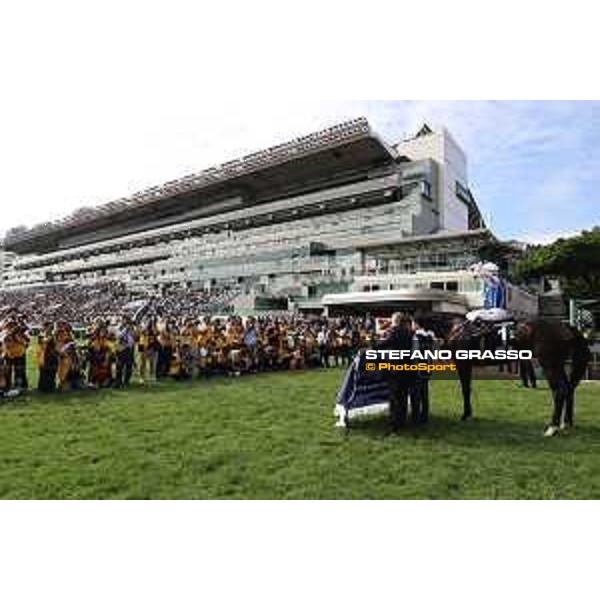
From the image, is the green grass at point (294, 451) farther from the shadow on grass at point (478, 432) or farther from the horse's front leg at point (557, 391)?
the horse's front leg at point (557, 391)

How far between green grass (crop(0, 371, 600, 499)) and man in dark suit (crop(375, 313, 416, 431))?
0.74ft

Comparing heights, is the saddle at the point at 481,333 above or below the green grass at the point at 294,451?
above

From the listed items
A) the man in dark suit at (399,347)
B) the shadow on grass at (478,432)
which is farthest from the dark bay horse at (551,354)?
the man in dark suit at (399,347)

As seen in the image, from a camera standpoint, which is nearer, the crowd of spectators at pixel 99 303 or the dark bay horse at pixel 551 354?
the dark bay horse at pixel 551 354

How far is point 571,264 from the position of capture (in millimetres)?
4887

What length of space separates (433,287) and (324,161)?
1.74 meters

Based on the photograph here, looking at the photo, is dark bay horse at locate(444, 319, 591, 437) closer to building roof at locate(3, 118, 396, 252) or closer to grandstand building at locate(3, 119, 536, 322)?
grandstand building at locate(3, 119, 536, 322)

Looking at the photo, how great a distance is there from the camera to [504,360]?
487 centimetres

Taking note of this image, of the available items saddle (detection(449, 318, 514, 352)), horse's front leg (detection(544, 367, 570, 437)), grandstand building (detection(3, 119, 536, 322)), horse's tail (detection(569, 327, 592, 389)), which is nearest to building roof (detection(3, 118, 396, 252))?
grandstand building (detection(3, 119, 536, 322))

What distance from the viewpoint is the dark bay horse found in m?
4.63

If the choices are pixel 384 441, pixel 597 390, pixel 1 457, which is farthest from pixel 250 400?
pixel 597 390

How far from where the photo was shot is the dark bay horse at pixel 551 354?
4629 mm

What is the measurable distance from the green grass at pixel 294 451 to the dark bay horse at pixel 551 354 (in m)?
0.13
